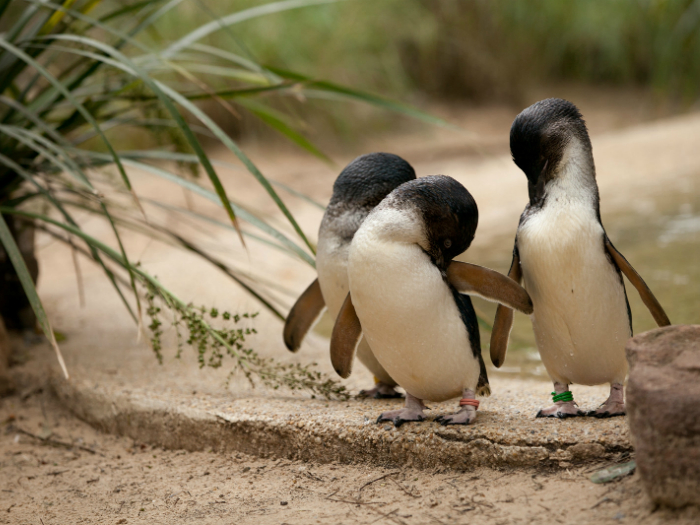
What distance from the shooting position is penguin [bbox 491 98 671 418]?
1.66m

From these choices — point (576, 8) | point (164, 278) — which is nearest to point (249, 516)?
point (164, 278)

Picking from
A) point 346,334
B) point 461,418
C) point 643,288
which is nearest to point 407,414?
point 461,418

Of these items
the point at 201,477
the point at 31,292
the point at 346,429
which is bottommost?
the point at 201,477

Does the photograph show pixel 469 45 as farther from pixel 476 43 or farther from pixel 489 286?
pixel 489 286

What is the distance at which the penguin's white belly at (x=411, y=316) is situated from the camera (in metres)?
1.68

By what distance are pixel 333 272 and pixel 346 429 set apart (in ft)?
1.48

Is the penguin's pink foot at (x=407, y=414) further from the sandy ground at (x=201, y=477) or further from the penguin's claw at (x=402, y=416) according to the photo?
the sandy ground at (x=201, y=477)

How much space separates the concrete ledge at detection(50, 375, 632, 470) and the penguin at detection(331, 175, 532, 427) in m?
0.08

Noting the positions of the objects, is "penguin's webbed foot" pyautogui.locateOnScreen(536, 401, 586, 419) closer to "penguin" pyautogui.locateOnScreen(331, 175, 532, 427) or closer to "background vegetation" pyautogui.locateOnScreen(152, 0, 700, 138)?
"penguin" pyautogui.locateOnScreen(331, 175, 532, 427)

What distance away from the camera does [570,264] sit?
5.44 feet

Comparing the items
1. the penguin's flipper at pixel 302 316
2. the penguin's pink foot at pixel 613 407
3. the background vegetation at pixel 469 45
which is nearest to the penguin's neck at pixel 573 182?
the penguin's pink foot at pixel 613 407

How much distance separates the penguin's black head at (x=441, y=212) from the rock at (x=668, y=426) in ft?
1.80

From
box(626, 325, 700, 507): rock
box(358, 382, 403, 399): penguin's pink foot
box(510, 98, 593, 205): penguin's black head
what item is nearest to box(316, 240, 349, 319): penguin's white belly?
box(358, 382, 403, 399): penguin's pink foot

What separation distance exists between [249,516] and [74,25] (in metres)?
2.22
